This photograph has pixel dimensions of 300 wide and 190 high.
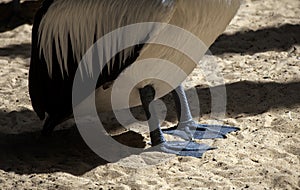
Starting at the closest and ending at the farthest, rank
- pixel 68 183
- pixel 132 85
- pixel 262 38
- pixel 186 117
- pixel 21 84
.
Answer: pixel 68 183 < pixel 132 85 < pixel 186 117 < pixel 21 84 < pixel 262 38

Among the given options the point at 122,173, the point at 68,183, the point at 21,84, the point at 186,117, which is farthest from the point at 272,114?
the point at 21,84

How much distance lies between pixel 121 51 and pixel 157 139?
753 mm

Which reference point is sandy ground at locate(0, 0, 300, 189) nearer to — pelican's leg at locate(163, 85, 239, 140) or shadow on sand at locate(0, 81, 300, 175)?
shadow on sand at locate(0, 81, 300, 175)

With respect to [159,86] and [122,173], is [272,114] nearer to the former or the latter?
[159,86]

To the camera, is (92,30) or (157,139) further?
(157,139)

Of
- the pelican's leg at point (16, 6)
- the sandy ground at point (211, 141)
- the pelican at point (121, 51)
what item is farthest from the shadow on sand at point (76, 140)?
the pelican's leg at point (16, 6)

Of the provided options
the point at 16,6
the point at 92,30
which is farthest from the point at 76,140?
the point at 16,6

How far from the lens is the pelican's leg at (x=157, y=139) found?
192 inches

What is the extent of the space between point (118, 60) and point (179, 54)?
1.33 feet

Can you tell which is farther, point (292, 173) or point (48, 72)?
point (48, 72)

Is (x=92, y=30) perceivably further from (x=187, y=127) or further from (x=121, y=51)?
(x=187, y=127)

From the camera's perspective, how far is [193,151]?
4.93 metres

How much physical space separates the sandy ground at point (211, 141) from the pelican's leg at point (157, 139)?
0.07 metres

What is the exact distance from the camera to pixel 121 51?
453 centimetres
